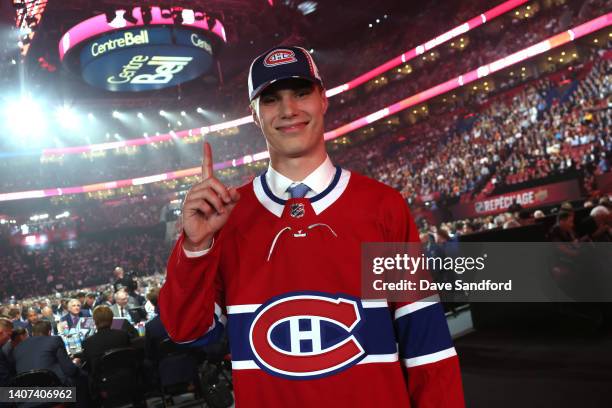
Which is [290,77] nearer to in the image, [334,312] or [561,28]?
[334,312]

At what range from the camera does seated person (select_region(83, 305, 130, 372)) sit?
6238 mm

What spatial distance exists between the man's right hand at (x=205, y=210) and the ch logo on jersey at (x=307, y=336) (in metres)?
0.29

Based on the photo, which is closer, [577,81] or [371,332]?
[371,332]

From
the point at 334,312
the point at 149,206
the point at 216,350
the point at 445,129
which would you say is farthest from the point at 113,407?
the point at 149,206

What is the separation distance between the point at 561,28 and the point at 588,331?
23875 mm

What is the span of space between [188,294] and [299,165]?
550 mm

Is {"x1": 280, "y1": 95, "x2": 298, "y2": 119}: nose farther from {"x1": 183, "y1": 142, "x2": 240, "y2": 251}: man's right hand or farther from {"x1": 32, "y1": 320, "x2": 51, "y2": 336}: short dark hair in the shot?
{"x1": 32, "y1": 320, "x2": 51, "y2": 336}: short dark hair

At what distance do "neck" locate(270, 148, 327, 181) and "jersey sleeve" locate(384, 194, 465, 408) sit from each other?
301 mm

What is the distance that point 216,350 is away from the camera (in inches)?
269

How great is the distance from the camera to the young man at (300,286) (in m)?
1.49

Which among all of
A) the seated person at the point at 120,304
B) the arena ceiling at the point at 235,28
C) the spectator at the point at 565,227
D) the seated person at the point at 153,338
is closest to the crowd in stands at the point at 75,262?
the arena ceiling at the point at 235,28

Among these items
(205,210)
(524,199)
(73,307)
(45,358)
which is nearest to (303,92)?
(205,210)

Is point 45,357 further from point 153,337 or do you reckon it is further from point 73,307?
point 73,307

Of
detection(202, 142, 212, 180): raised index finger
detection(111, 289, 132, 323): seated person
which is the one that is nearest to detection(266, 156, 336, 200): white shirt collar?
detection(202, 142, 212, 180): raised index finger
